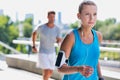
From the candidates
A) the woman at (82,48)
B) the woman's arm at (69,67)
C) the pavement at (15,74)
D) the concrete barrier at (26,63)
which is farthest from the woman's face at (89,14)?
the pavement at (15,74)

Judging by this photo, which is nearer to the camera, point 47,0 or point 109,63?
point 109,63

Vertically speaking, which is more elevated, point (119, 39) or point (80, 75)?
point (80, 75)

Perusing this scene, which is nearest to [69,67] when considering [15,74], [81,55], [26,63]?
[81,55]

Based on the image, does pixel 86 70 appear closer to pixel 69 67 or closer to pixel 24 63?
pixel 69 67

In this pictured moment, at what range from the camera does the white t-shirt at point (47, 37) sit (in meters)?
4.62

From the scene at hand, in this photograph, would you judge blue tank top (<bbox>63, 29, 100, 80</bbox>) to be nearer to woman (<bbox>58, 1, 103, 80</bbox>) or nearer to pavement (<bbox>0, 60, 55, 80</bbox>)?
woman (<bbox>58, 1, 103, 80</bbox>)

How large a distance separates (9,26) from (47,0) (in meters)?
21.7

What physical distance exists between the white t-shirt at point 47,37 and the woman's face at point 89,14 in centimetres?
301

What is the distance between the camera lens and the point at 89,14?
159cm

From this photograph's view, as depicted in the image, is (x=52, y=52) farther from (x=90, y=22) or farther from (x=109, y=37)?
(x=109, y=37)

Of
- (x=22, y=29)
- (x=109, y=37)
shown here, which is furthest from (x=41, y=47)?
(x=22, y=29)

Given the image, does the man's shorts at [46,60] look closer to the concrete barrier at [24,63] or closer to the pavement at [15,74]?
the concrete barrier at [24,63]

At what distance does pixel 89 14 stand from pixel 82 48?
183 millimetres

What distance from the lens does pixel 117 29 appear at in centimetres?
3303
